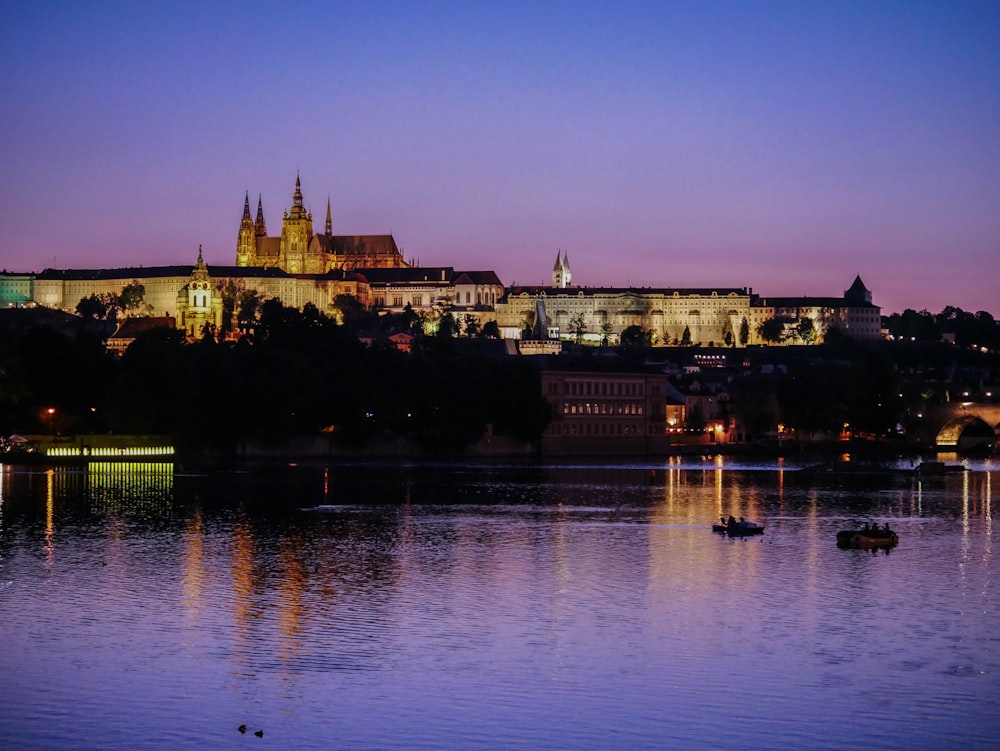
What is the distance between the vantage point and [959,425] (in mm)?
103250

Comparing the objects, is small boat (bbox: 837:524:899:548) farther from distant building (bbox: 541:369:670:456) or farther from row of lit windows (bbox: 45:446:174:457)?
distant building (bbox: 541:369:670:456)

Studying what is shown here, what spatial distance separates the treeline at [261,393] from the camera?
72.1 metres

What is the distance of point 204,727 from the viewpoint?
17328mm

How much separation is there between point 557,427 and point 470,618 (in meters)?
65.3

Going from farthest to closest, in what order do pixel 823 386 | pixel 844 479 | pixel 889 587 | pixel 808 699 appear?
pixel 823 386 < pixel 844 479 < pixel 889 587 < pixel 808 699

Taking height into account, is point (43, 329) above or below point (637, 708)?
above

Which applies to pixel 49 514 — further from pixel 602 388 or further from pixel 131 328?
pixel 131 328

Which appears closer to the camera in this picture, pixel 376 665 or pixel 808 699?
pixel 808 699

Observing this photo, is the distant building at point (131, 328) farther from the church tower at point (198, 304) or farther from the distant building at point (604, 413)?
the distant building at point (604, 413)

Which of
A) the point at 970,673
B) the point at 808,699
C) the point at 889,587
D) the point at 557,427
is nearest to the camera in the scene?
the point at 808,699

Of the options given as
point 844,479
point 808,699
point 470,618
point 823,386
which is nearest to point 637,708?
point 808,699

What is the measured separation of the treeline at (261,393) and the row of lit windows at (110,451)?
2.89ft

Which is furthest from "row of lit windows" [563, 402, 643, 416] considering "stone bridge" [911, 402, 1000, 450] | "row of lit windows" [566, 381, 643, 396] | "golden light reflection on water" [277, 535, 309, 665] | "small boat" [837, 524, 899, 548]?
"golden light reflection on water" [277, 535, 309, 665]

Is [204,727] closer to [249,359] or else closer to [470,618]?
[470,618]
